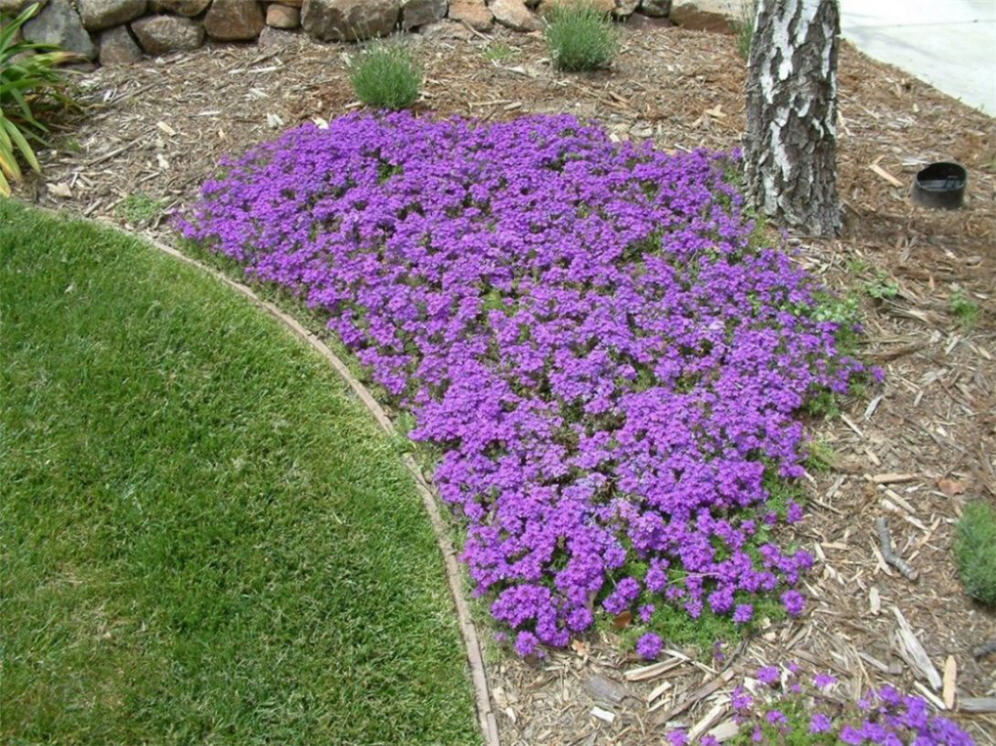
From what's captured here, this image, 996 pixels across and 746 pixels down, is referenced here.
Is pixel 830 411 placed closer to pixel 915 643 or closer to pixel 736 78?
pixel 915 643

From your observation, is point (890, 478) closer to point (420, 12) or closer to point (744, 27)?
point (744, 27)

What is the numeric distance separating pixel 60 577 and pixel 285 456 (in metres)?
0.88

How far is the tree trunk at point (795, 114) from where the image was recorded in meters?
4.28

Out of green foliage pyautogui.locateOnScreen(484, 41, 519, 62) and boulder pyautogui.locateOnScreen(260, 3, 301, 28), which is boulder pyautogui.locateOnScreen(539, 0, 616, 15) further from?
boulder pyautogui.locateOnScreen(260, 3, 301, 28)

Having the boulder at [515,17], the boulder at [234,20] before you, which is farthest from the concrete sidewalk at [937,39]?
the boulder at [234,20]

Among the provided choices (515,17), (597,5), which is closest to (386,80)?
(515,17)

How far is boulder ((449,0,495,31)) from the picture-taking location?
20.2 ft

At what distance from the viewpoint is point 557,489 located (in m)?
3.47

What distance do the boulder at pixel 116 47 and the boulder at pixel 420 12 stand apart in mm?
1694

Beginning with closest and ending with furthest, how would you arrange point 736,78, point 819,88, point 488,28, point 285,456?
point 285,456 < point 819,88 < point 736,78 < point 488,28

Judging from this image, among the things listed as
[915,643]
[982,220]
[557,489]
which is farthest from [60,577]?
A: [982,220]

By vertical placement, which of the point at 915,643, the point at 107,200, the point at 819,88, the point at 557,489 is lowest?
the point at 915,643

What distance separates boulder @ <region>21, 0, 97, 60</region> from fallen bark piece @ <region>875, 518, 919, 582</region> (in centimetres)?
521

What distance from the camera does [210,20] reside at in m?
5.98
